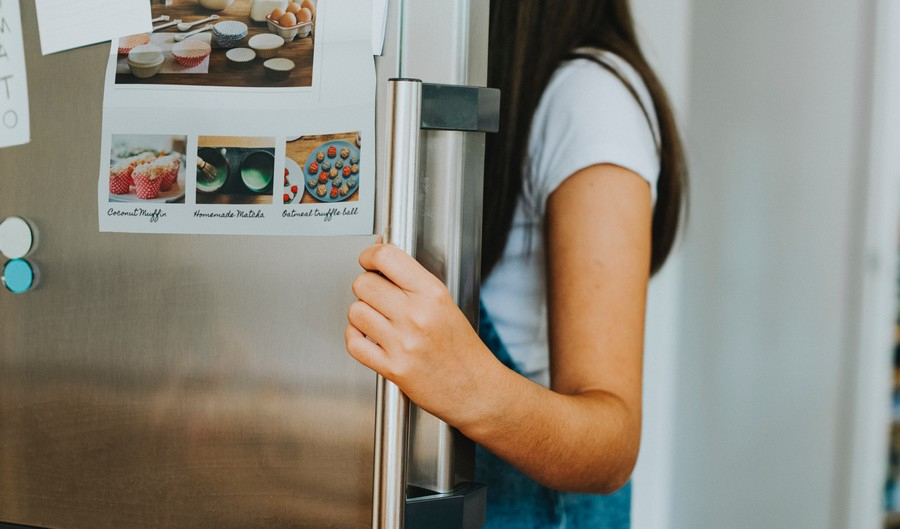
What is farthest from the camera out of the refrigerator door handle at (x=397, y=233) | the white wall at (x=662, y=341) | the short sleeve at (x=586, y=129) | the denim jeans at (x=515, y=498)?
the white wall at (x=662, y=341)

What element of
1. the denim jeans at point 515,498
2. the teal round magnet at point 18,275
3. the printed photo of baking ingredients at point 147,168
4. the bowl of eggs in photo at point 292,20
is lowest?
the denim jeans at point 515,498

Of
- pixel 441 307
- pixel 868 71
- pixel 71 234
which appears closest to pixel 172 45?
pixel 71 234

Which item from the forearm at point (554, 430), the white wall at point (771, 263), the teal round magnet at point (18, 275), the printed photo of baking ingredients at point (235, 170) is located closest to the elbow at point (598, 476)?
the forearm at point (554, 430)

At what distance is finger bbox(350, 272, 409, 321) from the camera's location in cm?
58

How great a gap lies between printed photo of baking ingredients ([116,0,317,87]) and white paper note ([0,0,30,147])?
0.14 meters

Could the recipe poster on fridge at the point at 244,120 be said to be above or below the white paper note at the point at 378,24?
below

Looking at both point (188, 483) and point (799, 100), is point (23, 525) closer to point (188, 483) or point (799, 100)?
point (188, 483)

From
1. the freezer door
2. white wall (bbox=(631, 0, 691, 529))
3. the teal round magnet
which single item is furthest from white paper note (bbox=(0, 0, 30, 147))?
white wall (bbox=(631, 0, 691, 529))

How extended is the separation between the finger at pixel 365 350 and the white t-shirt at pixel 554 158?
33cm

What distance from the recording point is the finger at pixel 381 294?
582 mm

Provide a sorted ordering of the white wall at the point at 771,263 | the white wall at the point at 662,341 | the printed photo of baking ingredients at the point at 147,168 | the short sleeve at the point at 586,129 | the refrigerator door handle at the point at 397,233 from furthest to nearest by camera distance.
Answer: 1. the white wall at the point at 662,341
2. the white wall at the point at 771,263
3. the short sleeve at the point at 586,129
4. the printed photo of baking ingredients at the point at 147,168
5. the refrigerator door handle at the point at 397,233

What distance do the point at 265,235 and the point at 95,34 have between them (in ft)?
0.83

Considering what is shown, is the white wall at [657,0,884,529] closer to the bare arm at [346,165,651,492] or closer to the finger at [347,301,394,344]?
the bare arm at [346,165,651,492]

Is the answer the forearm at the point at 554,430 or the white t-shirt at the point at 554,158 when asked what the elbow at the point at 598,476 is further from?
the white t-shirt at the point at 554,158
